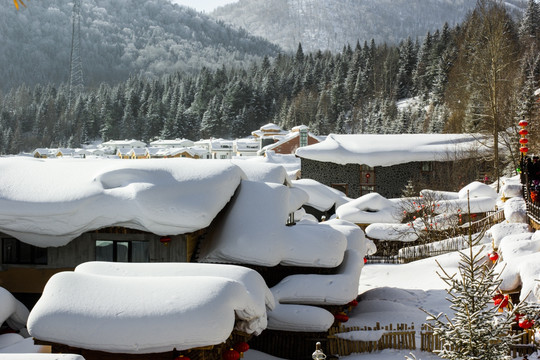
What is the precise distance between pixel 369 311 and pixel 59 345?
37.1 feet

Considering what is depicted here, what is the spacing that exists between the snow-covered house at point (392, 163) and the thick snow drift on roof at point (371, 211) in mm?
8167

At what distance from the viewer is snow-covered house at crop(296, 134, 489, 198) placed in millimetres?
40062

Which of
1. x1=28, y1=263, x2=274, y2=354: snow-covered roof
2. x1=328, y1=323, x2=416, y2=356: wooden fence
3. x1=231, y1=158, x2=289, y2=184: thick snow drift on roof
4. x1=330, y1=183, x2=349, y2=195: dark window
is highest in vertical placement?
x1=231, y1=158, x2=289, y2=184: thick snow drift on roof

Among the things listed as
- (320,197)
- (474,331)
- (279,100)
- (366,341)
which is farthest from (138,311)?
(279,100)

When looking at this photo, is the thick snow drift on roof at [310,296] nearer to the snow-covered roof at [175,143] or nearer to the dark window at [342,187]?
the dark window at [342,187]

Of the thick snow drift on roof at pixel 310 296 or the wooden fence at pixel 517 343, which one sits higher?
the thick snow drift on roof at pixel 310 296

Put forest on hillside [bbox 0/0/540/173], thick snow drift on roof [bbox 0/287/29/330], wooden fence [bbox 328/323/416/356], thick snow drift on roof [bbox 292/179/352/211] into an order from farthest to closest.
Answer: forest on hillside [bbox 0/0/540/173] → thick snow drift on roof [bbox 292/179/352/211] → wooden fence [bbox 328/323/416/356] → thick snow drift on roof [bbox 0/287/29/330]

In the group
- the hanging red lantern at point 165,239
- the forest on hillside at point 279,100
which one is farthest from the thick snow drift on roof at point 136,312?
the forest on hillside at point 279,100

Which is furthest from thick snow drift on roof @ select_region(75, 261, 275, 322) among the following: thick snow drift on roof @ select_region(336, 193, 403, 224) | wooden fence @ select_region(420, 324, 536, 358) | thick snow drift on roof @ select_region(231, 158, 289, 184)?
thick snow drift on roof @ select_region(336, 193, 403, 224)

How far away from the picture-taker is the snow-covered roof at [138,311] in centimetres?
867

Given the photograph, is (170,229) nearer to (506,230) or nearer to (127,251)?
(127,251)

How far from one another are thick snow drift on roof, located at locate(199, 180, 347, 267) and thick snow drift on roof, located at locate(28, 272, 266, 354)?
4.95m

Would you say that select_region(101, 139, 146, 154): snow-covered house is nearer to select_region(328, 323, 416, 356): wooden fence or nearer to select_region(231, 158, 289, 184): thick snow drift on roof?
select_region(231, 158, 289, 184): thick snow drift on roof

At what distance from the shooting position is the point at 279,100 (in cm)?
12706
